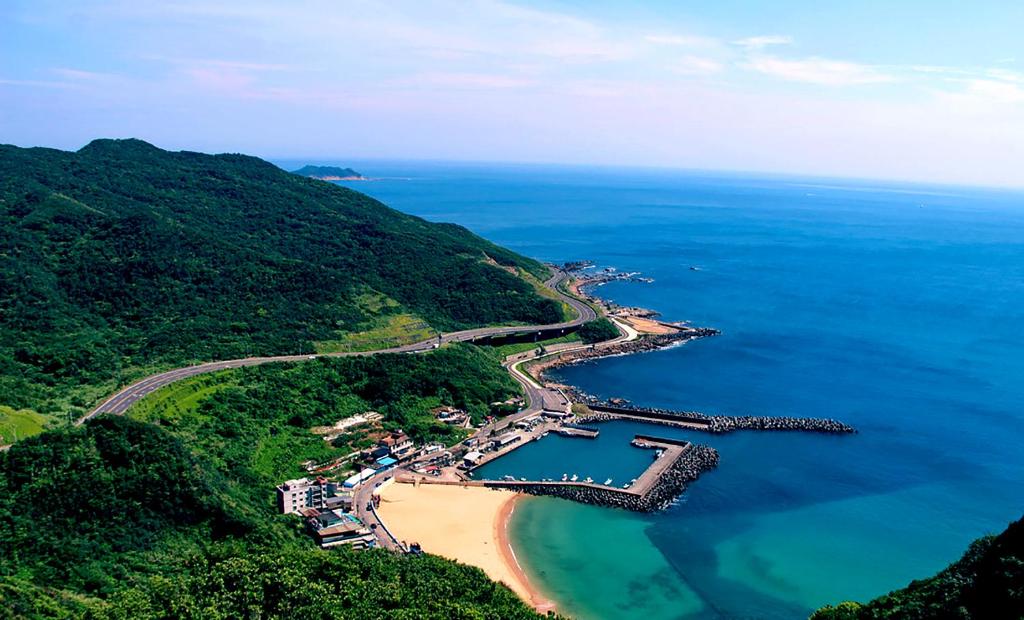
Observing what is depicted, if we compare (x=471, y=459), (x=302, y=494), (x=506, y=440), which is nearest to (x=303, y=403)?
(x=302, y=494)

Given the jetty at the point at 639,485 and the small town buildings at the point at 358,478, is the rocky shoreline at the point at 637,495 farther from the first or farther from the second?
the small town buildings at the point at 358,478

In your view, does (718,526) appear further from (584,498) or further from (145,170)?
(145,170)

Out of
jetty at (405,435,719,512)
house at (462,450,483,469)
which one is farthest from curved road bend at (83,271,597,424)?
jetty at (405,435,719,512)

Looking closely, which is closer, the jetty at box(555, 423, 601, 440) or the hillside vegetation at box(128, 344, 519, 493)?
the hillside vegetation at box(128, 344, 519, 493)

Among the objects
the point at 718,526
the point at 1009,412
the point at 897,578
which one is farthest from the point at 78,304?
the point at 1009,412

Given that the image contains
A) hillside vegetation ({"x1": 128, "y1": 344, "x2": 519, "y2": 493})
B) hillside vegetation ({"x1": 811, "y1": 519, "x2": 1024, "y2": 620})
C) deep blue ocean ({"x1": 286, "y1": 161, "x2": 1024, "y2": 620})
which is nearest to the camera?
hillside vegetation ({"x1": 811, "y1": 519, "x2": 1024, "y2": 620})

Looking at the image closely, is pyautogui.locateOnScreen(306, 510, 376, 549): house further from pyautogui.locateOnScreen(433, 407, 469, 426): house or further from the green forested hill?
the green forested hill
